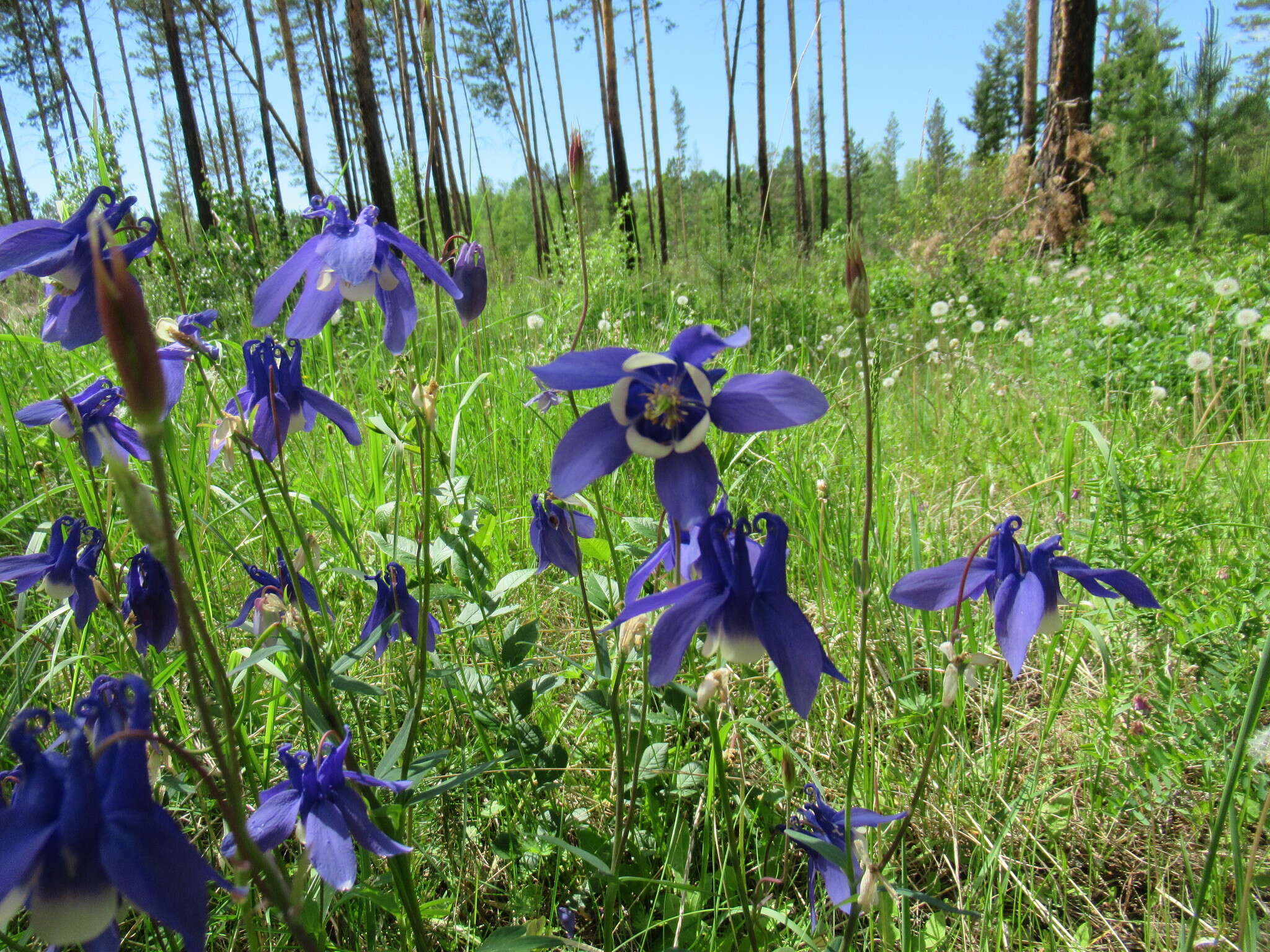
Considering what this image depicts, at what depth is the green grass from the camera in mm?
1216

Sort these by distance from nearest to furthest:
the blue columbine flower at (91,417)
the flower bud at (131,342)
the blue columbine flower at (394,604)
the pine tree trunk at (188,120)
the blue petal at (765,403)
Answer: the flower bud at (131,342), the blue petal at (765,403), the blue columbine flower at (91,417), the blue columbine flower at (394,604), the pine tree trunk at (188,120)

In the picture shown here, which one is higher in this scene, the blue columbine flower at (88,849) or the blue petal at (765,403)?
the blue petal at (765,403)

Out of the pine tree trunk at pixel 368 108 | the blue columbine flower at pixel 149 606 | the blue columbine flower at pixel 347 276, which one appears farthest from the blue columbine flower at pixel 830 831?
the pine tree trunk at pixel 368 108

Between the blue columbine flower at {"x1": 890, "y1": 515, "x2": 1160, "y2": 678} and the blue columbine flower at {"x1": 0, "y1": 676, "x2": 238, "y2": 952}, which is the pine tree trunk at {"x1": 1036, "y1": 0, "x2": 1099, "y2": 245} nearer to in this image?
the blue columbine flower at {"x1": 890, "y1": 515, "x2": 1160, "y2": 678}

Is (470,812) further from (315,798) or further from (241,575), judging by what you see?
(241,575)

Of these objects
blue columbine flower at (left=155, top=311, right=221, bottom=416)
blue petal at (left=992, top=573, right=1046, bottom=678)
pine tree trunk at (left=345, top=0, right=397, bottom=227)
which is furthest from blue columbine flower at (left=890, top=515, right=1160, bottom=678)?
pine tree trunk at (left=345, top=0, right=397, bottom=227)

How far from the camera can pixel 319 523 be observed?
2.47 metres

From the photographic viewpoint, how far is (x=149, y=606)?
119 centimetres

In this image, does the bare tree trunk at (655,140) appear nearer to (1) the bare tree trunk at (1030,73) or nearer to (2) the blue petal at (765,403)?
(1) the bare tree trunk at (1030,73)

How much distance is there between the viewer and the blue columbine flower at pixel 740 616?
74 cm

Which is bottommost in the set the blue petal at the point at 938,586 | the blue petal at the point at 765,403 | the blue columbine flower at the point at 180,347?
the blue petal at the point at 938,586

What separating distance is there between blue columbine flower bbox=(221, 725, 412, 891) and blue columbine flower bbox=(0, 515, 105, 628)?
0.60 meters

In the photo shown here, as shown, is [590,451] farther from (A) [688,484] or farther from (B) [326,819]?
(B) [326,819]

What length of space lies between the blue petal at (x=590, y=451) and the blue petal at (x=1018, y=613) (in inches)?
23.2
